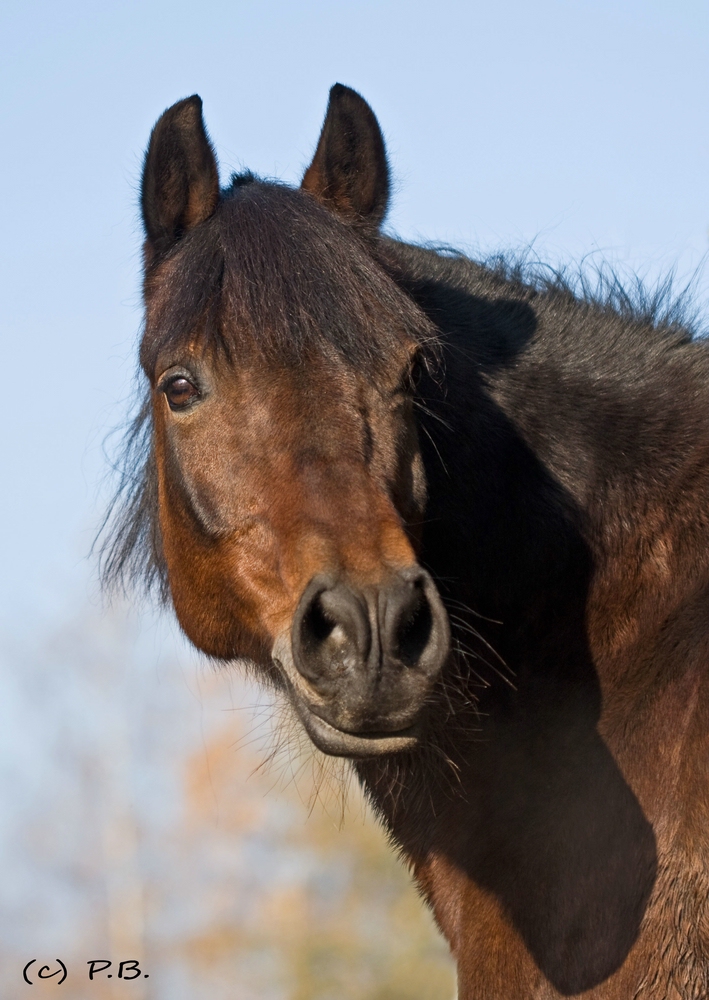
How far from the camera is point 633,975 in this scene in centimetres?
366

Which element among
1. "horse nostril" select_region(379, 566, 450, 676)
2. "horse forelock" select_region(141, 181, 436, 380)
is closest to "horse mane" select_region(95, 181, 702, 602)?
"horse forelock" select_region(141, 181, 436, 380)

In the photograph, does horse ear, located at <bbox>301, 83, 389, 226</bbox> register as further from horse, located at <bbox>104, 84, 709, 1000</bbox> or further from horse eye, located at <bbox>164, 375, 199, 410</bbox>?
horse eye, located at <bbox>164, 375, 199, 410</bbox>

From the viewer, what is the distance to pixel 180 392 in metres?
3.76

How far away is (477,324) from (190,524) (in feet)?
5.32

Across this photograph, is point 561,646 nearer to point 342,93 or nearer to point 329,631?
point 329,631

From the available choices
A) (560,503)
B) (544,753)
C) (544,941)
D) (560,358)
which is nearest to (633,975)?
(544,941)

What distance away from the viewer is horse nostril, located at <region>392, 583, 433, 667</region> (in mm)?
2947

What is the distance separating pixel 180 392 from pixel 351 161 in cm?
149

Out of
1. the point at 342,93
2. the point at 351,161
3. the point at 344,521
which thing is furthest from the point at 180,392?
the point at 342,93

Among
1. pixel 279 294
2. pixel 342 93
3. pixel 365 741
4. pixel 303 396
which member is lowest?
pixel 365 741

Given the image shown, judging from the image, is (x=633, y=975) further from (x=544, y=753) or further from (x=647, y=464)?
(x=647, y=464)

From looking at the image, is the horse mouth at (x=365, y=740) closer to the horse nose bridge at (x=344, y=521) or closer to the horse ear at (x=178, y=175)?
the horse nose bridge at (x=344, y=521)

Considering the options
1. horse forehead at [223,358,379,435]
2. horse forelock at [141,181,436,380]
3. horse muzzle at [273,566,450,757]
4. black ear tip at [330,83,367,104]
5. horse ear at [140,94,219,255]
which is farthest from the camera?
black ear tip at [330,83,367,104]

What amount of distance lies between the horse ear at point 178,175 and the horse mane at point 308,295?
10 centimetres
